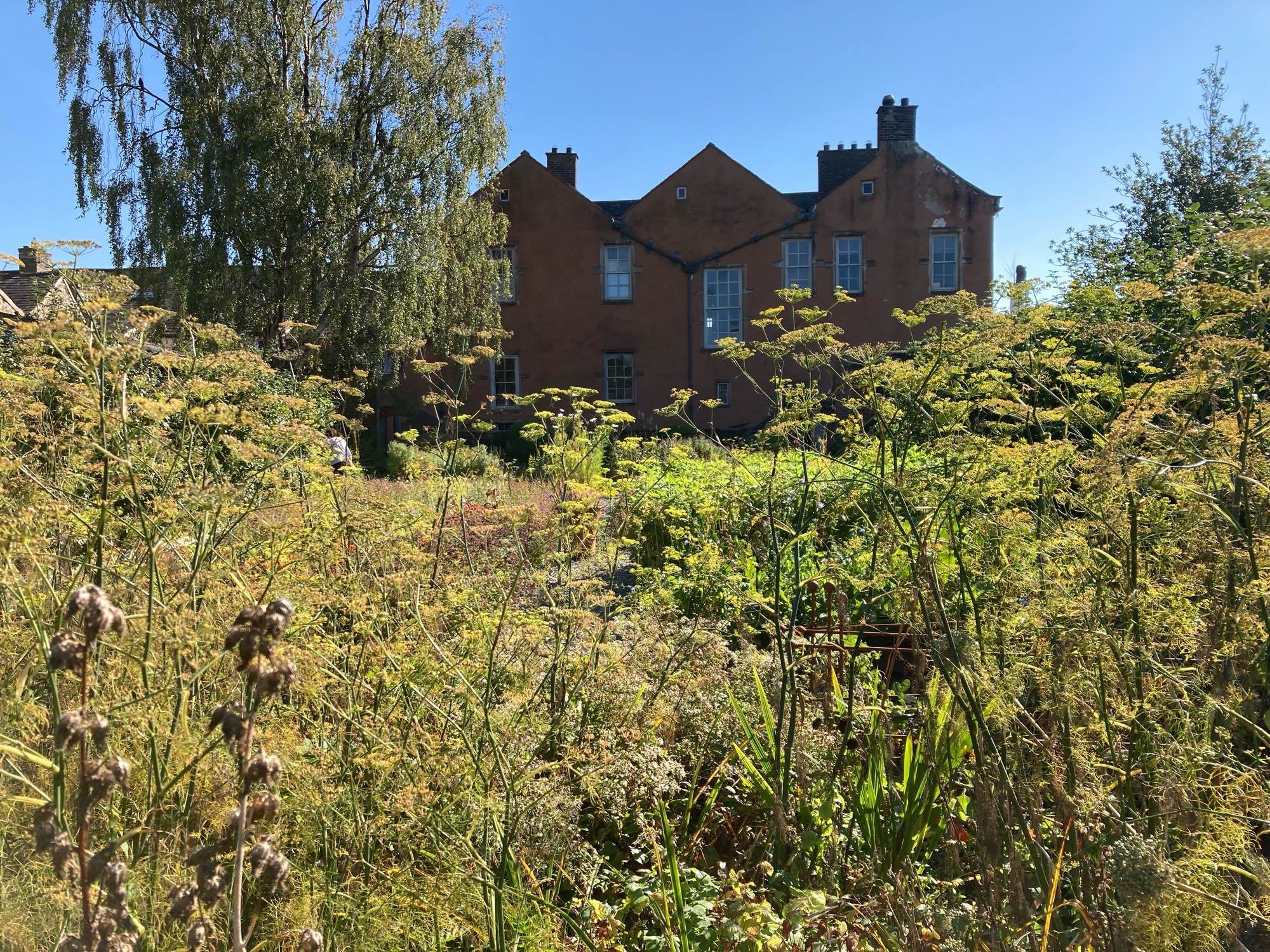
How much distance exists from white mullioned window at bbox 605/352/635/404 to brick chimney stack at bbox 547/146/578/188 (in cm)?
494

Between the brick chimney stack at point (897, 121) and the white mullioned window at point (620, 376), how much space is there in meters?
8.64

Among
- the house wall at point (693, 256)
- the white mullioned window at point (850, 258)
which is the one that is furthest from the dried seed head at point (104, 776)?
the white mullioned window at point (850, 258)

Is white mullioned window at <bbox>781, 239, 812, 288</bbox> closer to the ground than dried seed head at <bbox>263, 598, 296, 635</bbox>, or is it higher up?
higher up

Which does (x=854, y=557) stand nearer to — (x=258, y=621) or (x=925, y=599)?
(x=925, y=599)

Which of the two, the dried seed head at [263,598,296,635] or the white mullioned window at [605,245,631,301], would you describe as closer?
the dried seed head at [263,598,296,635]

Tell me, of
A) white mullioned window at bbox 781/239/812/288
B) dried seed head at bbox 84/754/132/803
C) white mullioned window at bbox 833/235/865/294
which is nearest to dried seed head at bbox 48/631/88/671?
dried seed head at bbox 84/754/132/803

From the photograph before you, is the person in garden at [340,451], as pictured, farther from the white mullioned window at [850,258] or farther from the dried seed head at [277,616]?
the white mullioned window at [850,258]

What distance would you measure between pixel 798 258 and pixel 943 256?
3650mm

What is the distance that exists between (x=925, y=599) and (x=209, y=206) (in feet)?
52.4

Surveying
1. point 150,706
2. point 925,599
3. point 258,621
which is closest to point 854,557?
point 925,599

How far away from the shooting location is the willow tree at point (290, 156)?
1461 cm

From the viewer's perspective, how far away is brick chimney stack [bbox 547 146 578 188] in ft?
75.0

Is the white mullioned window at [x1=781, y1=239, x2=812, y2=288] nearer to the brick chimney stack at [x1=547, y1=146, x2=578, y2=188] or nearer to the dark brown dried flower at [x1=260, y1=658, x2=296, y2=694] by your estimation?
A: the brick chimney stack at [x1=547, y1=146, x2=578, y2=188]

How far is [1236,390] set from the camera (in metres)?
1.71
